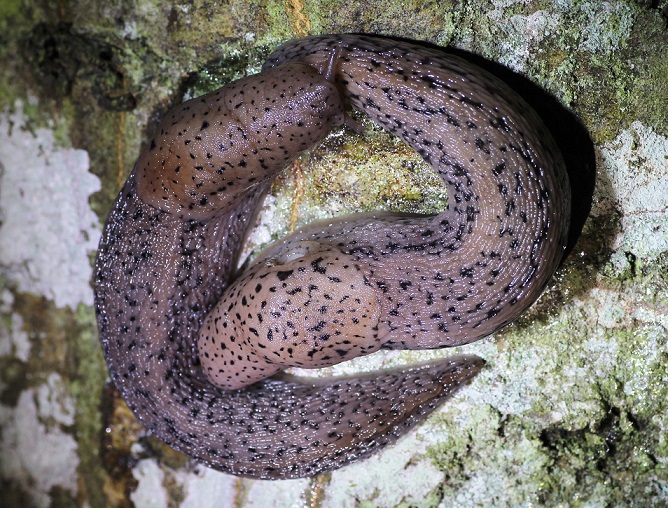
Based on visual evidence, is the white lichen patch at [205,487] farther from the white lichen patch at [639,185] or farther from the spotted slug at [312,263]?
the white lichen patch at [639,185]

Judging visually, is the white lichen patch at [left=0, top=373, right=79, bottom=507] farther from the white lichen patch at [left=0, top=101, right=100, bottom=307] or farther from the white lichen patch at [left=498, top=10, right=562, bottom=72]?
the white lichen patch at [left=498, top=10, right=562, bottom=72]

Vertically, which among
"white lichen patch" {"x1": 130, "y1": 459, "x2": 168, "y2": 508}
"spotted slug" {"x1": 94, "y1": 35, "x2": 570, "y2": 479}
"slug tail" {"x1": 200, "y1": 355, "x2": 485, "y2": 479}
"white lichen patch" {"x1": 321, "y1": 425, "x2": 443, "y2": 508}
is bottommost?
"white lichen patch" {"x1": 130, "y1": 459, "x2": 168, "y2": 508}

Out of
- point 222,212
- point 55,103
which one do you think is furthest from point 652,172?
point 55,103

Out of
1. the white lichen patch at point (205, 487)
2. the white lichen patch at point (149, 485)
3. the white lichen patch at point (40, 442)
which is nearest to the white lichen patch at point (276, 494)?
the white lichen patch at point (205, 487)

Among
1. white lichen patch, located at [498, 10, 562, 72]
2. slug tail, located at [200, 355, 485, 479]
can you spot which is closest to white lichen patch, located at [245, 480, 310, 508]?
slug tail, located at [200, 355, 485, 479]

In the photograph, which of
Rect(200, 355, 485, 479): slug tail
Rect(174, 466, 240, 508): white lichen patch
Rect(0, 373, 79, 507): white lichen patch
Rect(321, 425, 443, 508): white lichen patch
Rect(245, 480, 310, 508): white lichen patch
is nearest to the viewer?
Rect(200, 355, 485, 479): slug tail

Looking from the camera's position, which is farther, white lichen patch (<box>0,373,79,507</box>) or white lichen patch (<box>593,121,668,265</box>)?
A: white lichen patch (<box>0,373,79,507</box>)

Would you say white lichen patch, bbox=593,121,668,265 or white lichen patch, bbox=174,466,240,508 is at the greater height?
white lichen patch, bbox=593,121,668,265
